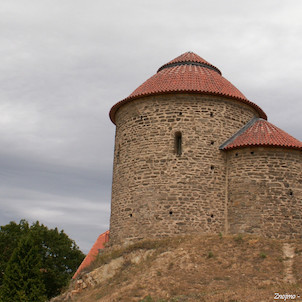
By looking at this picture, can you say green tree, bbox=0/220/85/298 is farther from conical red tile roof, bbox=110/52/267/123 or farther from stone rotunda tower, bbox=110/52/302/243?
conical red tile roof, bbox=110/52/267/123

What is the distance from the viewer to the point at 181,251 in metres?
15.5

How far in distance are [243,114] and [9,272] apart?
12916 mm

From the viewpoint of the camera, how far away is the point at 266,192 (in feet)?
54.9

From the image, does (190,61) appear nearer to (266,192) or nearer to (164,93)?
(164,93)

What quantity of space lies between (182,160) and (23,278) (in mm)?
9587

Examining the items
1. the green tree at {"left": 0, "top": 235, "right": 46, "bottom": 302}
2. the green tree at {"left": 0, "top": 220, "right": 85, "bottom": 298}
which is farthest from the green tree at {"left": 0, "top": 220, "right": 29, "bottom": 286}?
the green tree at {"left": 0, "top": 235, "right": 46, "bottom": 302}

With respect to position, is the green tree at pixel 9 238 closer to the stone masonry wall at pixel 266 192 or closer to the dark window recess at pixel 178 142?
the dark window recess at pixel 178 142

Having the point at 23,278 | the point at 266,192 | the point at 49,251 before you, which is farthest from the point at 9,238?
the point at 266,192

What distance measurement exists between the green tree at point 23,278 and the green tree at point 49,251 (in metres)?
5.63

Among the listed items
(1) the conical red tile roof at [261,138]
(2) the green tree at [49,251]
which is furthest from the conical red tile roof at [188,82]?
(2) the green tree at [49,251]

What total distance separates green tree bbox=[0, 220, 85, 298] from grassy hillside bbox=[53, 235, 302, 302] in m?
10.5

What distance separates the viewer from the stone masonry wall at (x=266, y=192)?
16.5 m

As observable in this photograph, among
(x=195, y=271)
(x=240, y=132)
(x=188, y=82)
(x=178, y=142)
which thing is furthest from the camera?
(x=188, y=82)

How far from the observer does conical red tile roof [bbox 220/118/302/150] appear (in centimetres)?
1717
